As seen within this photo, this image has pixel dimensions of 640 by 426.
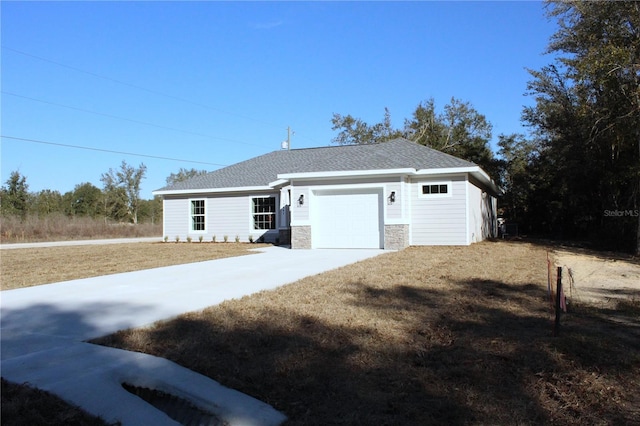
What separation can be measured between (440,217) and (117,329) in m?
13.2

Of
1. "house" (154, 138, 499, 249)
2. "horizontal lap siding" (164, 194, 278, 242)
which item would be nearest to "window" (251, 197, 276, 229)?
"horizontal lap siding" (164, 194, 278, 242)

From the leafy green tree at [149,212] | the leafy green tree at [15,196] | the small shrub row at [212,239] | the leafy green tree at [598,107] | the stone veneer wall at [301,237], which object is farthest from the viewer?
the leafy green tree at [149,212]

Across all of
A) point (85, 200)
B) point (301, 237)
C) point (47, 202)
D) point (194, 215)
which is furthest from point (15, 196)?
point (301, 237)

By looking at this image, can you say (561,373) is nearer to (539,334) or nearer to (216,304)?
(539,334)

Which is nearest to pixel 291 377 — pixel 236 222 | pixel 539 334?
pixel 539 334

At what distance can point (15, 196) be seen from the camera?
3569cm

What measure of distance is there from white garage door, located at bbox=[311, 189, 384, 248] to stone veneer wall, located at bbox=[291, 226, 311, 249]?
7.3 inches

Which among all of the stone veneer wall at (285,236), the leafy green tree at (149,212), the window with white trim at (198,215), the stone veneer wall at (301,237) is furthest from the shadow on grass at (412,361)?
the leafy green tree at (149,212)

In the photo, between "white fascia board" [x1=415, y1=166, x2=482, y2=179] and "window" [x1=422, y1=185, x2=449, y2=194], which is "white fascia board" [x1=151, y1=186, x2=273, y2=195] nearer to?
"window" [x1=422, y1=185, x2=449, y2=194]

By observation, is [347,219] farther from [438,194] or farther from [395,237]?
[438,194]

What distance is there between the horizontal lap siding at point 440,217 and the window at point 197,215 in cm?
1114

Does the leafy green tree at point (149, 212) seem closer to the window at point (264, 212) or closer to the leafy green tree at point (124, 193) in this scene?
the leafy green tree at point (124, 193)

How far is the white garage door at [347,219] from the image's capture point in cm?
1627

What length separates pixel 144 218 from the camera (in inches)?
2154
